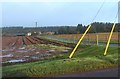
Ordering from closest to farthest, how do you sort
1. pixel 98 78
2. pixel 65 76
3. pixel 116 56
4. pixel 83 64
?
pixel 98 78 < pixel 65 76 < pixel 83 64 < pixel 116 56

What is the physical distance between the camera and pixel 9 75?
1420cm

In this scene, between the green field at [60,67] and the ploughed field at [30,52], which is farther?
the ploughed field at [30,52]

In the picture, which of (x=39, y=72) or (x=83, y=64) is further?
(x=83, y=64)

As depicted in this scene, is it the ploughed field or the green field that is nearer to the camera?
the green field

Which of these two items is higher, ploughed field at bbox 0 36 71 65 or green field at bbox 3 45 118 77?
green field at bbox 3 45 118 77

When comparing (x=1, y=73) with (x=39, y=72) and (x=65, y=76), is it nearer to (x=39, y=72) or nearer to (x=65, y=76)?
(x=39, y=72)

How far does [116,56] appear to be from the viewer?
60.1 feet

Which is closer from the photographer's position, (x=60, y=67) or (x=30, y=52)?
(x=60, y=67)

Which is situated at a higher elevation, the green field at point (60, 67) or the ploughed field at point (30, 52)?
the green field at point (60, 67)

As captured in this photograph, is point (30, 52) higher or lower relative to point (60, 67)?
lower

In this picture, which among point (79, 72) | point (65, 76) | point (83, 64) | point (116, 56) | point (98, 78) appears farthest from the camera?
point (116, 56)

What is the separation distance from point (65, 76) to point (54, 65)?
6.17ft

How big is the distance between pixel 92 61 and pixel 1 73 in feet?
16.1

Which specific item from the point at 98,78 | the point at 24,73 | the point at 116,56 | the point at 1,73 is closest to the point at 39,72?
the point at 24,73
